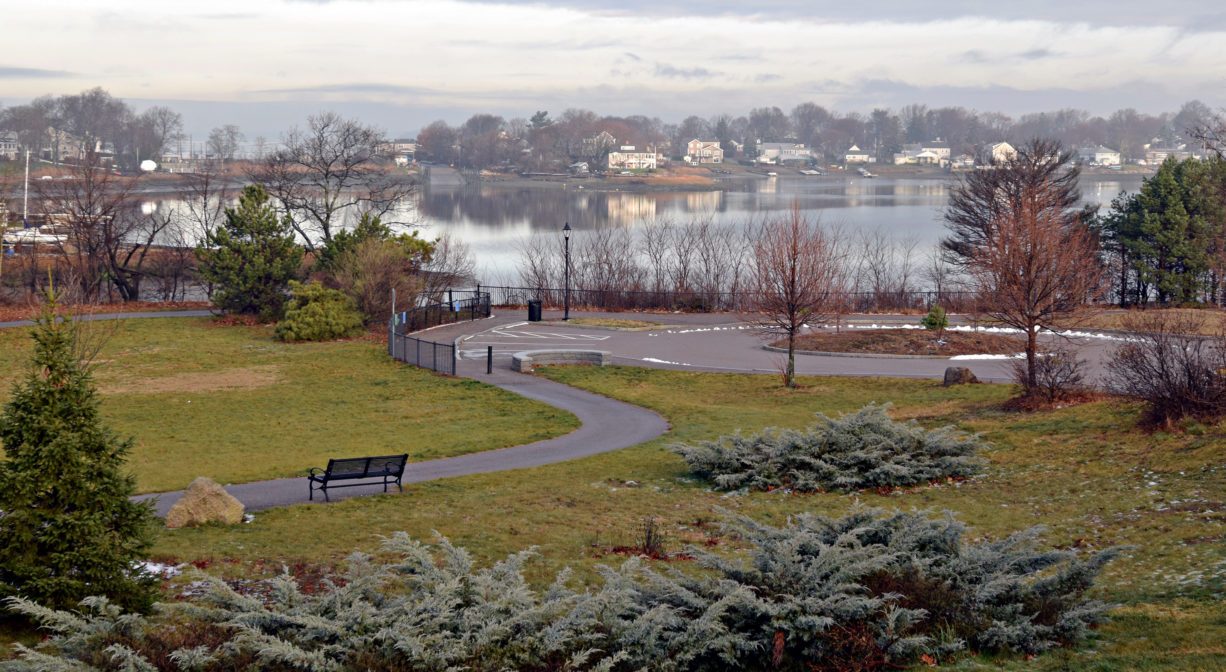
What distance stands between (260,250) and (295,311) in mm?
6385

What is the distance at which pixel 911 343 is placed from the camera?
32344mm

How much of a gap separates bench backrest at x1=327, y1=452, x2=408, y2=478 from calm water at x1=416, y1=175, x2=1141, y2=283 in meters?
43.1

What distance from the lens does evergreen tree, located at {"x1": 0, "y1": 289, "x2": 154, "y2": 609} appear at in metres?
8.20

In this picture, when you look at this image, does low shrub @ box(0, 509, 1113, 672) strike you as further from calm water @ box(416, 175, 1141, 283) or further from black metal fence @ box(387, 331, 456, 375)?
calm water @ box(416, 175, 1141, 283)

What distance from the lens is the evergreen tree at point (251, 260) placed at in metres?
39.7

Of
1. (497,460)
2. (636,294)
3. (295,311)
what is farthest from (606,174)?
(497,460)

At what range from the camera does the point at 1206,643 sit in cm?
739

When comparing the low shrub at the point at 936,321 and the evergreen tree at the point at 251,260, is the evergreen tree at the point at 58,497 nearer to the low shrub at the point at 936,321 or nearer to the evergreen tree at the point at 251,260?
the low shrub at the point at 936,321

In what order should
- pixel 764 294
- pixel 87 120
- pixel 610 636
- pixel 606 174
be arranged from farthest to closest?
pixel 606 174, pixel 87 120, pixel 764 294, pixel 610 636

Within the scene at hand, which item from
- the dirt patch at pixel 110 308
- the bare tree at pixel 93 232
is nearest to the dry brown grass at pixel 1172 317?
the dirt patch at pixel 110 308

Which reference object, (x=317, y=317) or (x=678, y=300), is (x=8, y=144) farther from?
(x=678, y=300)

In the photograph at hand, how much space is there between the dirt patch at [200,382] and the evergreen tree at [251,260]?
458 inches

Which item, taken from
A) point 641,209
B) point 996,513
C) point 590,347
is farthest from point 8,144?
point 996,513

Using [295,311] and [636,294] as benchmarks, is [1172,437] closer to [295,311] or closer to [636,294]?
[295,311]
